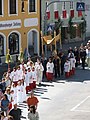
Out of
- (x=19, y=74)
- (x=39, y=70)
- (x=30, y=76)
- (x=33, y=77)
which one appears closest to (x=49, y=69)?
(x=39, y=70)

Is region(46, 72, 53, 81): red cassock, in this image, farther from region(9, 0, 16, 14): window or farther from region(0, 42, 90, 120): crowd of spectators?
region(9, 0, 16, 14): window

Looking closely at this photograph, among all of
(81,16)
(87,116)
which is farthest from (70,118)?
(81,16)

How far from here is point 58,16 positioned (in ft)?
173

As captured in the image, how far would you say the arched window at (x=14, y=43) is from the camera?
4016 centimetres

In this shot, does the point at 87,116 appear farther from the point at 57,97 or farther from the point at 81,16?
the point at 81,16

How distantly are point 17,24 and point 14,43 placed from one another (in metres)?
1.64

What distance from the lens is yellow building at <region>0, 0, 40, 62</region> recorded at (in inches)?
1537


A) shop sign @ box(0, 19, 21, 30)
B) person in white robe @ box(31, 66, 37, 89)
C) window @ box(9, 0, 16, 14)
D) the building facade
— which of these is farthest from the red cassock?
the building facade

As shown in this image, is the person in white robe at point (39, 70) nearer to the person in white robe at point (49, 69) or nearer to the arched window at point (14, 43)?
the person in white robe at point (49, 69)

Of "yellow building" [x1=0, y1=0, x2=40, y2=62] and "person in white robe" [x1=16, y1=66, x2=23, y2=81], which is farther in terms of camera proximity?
"yellow building" [x1=0, y1=0, x2=40, y2=62]

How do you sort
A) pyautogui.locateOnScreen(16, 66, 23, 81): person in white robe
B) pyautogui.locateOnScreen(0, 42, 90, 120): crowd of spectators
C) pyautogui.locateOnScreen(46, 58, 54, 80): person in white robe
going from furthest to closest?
pyautogui.locateOnScreen(46, 58, 54, 80): person in white robe
pyautogui.locateOnScreen(16, 66, 23, 81): person in white robe
pyautogui.locateOnScreen(0, 42, 90, 120): crowd of spectators

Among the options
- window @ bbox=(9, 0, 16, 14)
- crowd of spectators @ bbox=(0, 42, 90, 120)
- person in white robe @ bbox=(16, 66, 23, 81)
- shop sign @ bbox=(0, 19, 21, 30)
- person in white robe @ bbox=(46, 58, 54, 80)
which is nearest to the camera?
crowd of spectators @ bbox=(0, 42, 90, 120)

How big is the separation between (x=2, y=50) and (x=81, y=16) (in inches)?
822

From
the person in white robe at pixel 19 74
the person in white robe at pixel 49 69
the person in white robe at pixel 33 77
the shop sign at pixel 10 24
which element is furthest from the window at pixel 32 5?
the person in white robe at pixel 19 74
